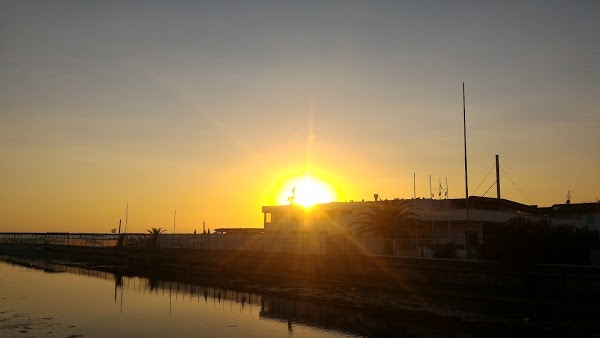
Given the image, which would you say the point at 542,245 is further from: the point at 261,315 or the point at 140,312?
the point at 140,312

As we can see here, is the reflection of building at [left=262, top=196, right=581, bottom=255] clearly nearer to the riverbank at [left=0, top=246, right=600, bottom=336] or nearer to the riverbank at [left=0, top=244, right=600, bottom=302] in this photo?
the riverbank at [left=0, top=244, right=600, bottom=302]

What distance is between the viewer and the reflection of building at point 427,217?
47.5 m

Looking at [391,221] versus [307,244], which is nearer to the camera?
[391,221]

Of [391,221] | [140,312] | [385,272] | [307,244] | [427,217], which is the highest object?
[427,217]

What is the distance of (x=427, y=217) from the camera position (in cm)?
4847

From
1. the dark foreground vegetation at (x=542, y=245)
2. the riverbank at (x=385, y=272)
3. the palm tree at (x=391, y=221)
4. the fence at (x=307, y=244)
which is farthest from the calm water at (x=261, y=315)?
the palm tree at (x=391, y=221)

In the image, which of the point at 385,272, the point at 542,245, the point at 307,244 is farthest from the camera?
the point at 307,244

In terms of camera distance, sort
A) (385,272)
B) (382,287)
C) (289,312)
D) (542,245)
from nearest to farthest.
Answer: (542,245), (289,312), (382,287), (385,272)

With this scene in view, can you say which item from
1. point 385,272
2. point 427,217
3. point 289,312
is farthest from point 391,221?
point 289,312

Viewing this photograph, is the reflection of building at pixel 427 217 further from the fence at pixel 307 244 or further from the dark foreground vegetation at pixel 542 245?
the dark foreground vegetation at pixel 542 245

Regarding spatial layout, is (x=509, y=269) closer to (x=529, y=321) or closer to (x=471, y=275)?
(x=471, y=275)

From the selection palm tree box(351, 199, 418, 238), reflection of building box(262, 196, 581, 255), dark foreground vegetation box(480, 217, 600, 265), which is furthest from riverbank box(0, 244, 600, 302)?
palm tree box(351, 199, 418, 238)

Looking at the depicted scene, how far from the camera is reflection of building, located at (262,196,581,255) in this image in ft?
156

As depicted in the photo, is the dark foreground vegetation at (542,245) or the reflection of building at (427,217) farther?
the reflection of building at (427,217)
